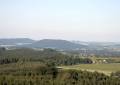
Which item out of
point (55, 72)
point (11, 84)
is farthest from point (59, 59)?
point (11, 84)

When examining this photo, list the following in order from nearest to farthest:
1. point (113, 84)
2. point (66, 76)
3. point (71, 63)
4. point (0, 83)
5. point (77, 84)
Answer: point (0, 83), point (77, 84), point (113, 84), point (66, 76), point (71, 63)

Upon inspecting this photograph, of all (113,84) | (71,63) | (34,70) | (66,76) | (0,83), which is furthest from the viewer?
(71,63)

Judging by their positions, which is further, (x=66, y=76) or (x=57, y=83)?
(x=66, y=76)

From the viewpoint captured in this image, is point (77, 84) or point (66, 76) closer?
point (77, 84)

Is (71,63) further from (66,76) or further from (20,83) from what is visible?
(20,83)

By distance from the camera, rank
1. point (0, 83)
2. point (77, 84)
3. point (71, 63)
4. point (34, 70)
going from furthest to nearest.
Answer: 1. point (71, 63)
2. point (34, 70)
3. point (77, 84)
4. point (0, 83)

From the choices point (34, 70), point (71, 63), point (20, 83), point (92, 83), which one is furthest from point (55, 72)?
point (71, 63)

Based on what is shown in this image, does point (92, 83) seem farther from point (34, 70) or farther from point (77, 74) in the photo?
point (34, 70)

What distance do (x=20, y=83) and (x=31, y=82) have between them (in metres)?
2.55

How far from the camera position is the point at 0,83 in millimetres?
44406

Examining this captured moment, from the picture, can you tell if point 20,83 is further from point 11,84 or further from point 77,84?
point 77,84

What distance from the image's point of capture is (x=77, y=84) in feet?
155

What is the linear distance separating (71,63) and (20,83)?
2309 inches

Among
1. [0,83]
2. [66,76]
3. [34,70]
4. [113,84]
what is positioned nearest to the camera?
[0,83]
